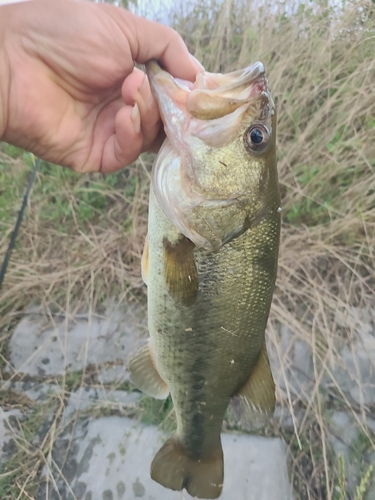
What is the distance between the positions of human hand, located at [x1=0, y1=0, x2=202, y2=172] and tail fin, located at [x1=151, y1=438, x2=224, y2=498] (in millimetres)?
973

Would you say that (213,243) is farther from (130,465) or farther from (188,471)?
(130,465)

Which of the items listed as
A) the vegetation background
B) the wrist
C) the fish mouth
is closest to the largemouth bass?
the fish mouth

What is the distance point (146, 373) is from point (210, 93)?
876 millimetres

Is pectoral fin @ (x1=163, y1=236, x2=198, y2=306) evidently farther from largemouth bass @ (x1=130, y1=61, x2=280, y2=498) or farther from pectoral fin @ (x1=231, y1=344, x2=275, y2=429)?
pectoral fin @ (x1=231, y1=344, x2=275, y2=429)

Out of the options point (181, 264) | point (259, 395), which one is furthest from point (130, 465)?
point (181, 264)

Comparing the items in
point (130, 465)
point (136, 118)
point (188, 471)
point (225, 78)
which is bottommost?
point (130, 465)

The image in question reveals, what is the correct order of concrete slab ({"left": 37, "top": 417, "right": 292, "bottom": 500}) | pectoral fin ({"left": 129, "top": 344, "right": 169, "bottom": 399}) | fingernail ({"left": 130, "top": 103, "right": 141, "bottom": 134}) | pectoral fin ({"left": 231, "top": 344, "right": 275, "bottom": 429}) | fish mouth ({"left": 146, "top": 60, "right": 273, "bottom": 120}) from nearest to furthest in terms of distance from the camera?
fish mouth ({"left": 146, "top": 60, "right": 273, "bottom": 120}), fingernail ({"left": 130, "top": 103, "right": 141, "bottom": 134}), pectoral fin ({"left": 231, "top": 344, "right": 275, "bottom": 429}), pectoral fin ({"left": 129, "top": 344, "right": 169, "bottom": 399}), concrete slab ({"left": 37, "top": 417, "right": 292, "bottom": 500})

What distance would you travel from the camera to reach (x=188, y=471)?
4.29 feet

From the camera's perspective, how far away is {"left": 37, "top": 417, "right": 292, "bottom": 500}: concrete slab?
1.65 meters

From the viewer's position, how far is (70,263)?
214 cm

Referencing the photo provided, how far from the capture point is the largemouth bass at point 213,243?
95 cm

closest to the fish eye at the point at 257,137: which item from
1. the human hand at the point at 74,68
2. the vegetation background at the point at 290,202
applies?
the human hand at the point at 74,68

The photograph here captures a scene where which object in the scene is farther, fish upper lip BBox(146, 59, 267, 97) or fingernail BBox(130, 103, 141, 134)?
fingernail BBox(130, 103, 141, 134)

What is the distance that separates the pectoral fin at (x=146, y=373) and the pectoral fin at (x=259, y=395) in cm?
28
